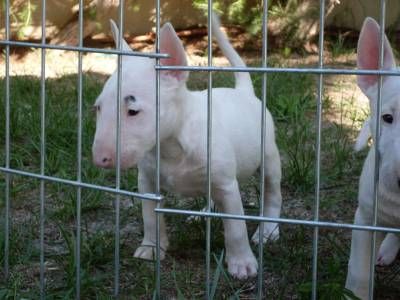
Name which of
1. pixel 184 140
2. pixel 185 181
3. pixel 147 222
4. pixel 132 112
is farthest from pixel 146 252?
pixel 132 112

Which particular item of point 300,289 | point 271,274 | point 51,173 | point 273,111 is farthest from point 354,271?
point 273,111

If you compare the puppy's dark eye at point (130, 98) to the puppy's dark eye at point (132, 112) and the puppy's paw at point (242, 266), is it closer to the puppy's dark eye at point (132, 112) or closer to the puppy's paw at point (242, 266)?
the puppy's dark eye at point (132, 112)

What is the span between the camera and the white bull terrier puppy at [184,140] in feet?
8.29

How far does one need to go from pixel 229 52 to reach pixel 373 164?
3.28ft

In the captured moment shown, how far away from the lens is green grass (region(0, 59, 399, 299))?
2.62m

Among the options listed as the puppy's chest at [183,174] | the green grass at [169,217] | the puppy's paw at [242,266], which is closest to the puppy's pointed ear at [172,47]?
the puppy's chest at [183,174]

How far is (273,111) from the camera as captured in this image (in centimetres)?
486

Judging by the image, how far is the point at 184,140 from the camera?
279 centimetres

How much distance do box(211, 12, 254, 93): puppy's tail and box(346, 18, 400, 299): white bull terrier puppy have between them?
0.70 meters

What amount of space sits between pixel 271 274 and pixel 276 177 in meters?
0.64

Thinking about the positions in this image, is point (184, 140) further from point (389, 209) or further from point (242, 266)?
point (389, 209)

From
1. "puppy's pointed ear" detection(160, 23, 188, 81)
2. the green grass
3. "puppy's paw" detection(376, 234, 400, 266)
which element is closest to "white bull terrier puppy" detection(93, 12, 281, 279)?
"puppy's pointed ear" detection(160, 23, 188, 81)

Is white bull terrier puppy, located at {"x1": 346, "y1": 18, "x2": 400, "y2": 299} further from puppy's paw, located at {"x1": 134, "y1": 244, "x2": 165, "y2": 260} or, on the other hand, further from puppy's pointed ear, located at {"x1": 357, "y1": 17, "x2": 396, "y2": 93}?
puppy's paw, located at {"x1": 134, "y1": 244, "x2": 165, "y2": 260}

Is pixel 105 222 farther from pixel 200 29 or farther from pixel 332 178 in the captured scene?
pixel 200 29
